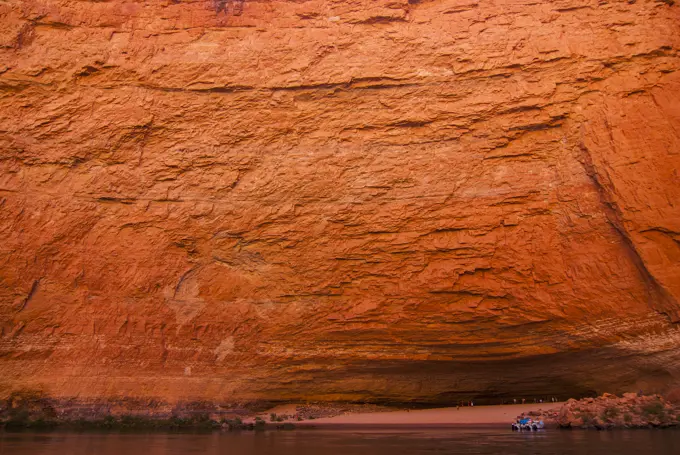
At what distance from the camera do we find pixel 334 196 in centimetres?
1338

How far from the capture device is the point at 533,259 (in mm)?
12594

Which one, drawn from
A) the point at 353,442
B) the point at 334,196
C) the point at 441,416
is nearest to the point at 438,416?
the point at 441,416

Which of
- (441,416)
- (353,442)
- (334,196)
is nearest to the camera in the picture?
(353,442)

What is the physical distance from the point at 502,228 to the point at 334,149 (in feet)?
12.7

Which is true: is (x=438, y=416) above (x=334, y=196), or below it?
below

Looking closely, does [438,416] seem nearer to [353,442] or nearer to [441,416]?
[441,416]

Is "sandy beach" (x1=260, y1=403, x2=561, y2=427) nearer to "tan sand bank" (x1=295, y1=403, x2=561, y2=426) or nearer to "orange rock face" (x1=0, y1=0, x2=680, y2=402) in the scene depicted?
"tan sand bank" (x1=295, y1=403, x2=561, y2=426)

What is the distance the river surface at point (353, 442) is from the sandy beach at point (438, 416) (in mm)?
896

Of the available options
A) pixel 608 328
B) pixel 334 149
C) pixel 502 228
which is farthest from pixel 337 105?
pixel 608 328

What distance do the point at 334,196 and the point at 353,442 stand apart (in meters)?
5.64

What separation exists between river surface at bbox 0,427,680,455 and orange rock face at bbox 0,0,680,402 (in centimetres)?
206

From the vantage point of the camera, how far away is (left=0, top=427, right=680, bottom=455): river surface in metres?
7.73

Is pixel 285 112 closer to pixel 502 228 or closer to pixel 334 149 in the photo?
pixel 334 149

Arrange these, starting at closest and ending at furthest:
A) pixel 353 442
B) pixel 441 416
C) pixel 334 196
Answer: pixel 353 442
pixel 441 416
pixel 334 196
